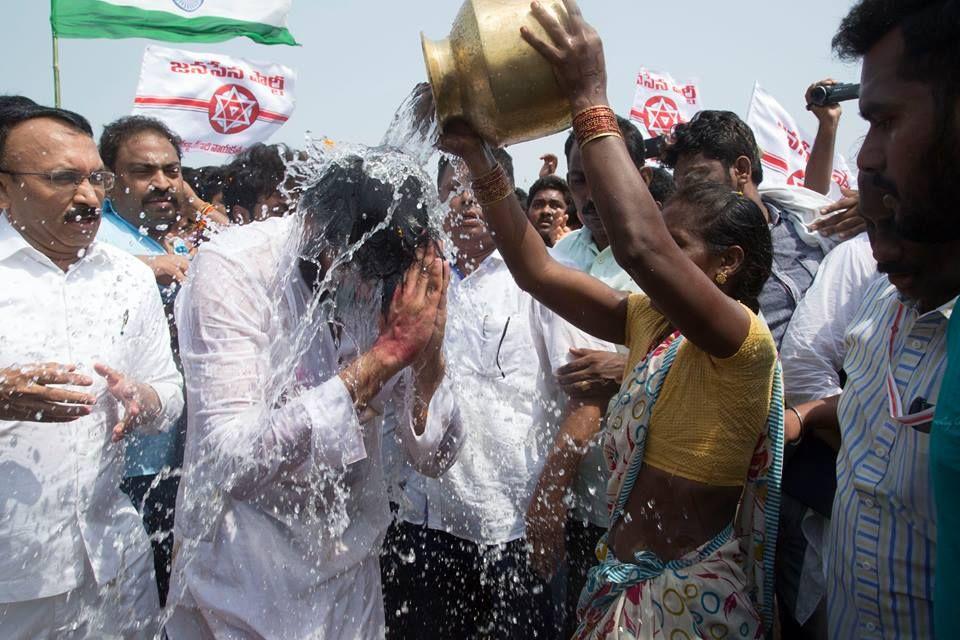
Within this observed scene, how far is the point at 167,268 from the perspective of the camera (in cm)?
433

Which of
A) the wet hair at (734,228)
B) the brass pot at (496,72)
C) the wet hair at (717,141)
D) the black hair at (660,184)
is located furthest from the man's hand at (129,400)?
the black hair at (660,184)

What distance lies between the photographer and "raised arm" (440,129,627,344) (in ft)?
7.67

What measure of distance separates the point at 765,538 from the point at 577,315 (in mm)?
855

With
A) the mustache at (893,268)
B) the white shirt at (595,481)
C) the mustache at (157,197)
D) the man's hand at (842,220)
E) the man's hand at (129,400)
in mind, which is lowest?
the white shirt at (595,481)

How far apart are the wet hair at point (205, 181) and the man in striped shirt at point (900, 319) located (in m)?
5.70

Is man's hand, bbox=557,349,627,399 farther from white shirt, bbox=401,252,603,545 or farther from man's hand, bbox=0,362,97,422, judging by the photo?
man's hand, bbox=0,362,97,422

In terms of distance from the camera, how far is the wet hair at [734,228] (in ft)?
7.90

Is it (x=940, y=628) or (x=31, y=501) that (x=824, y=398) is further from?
(x=31, y=501)

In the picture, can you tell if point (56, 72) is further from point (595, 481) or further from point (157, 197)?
point (595, 481)

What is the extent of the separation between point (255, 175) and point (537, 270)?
3.66 m

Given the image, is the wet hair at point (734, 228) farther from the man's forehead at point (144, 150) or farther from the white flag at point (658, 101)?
the white flag at point (658, 101)

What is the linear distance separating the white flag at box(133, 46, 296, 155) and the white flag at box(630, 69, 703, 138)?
12.0 feet

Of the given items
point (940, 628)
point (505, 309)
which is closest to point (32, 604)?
point (505, 309)

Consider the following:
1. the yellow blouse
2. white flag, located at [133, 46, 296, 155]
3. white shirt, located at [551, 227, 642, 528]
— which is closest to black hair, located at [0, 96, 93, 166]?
white shirt, located at [551, 227, 642, 528]
